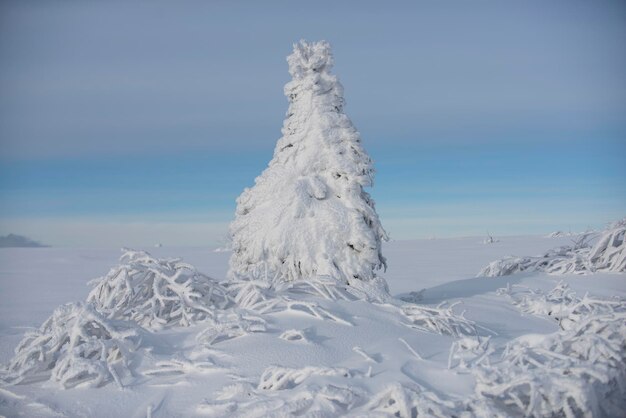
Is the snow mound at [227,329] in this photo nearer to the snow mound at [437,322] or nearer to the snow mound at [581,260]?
the snow mound at [437,322]

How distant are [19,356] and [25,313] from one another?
3.51 m

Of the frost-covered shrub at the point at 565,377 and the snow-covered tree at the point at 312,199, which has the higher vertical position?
the snow-covered tree at the point at 312,199

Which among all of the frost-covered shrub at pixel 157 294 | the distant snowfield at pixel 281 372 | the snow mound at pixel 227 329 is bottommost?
the distant snowfield at pixel 281 372

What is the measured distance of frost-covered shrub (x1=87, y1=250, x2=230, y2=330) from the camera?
5.11 metres

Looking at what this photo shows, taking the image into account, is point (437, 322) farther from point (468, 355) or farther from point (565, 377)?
point (565, 377)

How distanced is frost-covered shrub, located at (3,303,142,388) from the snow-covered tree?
8.73 ft

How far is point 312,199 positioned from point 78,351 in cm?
400

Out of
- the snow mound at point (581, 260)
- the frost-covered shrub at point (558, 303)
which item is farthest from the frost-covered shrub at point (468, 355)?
the snow mound at point (581, 260)

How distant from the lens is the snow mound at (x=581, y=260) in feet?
33.3

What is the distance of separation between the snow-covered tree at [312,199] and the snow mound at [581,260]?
4.60m

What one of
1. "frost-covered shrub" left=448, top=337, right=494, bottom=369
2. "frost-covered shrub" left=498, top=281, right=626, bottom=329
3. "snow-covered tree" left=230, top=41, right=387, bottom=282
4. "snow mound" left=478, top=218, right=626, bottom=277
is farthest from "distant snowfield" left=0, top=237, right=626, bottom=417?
"snow mound" left=478, top=218, right=626, bottom=277

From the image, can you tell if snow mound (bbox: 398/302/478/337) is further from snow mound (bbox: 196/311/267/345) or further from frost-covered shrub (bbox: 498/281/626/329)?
snow mound (bbox: 196/311/267/345)

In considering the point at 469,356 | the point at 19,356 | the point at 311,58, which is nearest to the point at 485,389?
the point at 469,356

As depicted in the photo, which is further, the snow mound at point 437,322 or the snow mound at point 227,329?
the snow mound at point 437,322
